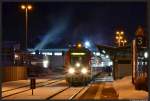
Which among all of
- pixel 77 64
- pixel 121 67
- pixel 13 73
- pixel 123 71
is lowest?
pixel 13 73

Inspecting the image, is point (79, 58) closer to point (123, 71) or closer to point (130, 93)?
point (123, 71)

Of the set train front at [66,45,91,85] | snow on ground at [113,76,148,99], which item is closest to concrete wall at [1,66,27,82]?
train front at [66,45,91,85]

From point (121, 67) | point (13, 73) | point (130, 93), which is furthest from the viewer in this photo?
point (13, 73)

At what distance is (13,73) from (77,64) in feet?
42.4

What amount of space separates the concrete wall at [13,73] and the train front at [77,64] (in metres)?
9.95

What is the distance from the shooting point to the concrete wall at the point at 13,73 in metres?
49.0

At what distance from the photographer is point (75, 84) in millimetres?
42531

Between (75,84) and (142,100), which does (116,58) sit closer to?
(75,84)

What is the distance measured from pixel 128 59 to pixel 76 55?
922 centimetres

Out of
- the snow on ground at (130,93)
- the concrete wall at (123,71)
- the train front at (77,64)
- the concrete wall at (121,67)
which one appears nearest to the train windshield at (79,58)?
the train front at (77,64)

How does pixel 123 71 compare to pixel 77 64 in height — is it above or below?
below

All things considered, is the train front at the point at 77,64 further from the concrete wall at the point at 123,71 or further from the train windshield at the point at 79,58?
the concrete wall at the point at 123,71

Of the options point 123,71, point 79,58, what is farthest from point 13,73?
point 79,58

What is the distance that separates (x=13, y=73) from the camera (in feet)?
169
